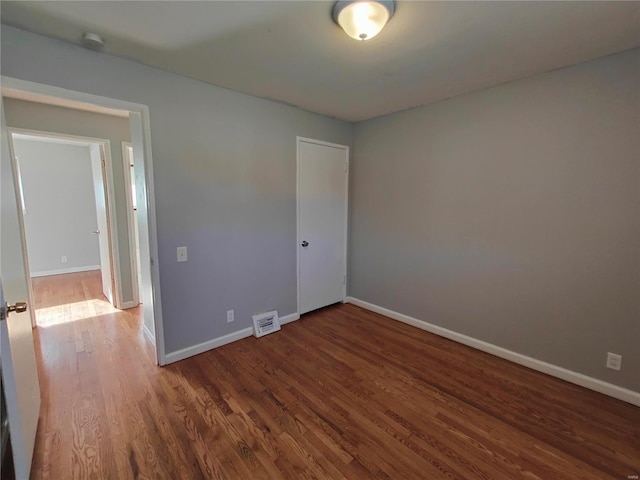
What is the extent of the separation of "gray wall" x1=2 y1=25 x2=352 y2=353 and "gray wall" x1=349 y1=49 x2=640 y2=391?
1.30m

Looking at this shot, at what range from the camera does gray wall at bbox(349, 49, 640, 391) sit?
2.02 metres

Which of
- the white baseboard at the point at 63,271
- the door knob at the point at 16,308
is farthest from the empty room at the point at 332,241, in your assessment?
the white baseboard at the point at 63,271

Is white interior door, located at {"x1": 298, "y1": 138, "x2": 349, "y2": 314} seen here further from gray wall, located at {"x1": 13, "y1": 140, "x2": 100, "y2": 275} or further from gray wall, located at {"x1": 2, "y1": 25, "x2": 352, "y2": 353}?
gray wall, located at {"x1": 13, "y1": 140, "x2": 100, "y2": 275}

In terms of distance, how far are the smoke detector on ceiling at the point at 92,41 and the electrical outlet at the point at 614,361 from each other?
4.12 m

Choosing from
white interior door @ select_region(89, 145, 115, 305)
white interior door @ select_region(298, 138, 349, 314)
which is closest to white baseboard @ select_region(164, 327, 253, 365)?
white interior door @ select_region(298, 138, 349, 314)

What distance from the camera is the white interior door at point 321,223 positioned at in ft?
11.0

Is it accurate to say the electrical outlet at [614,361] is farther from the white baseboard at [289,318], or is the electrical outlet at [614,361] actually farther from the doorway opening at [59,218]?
the doorway opening at [59,218]

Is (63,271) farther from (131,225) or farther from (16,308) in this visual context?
(16,308)

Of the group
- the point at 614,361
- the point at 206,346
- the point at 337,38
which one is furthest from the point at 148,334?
the point at 614,361

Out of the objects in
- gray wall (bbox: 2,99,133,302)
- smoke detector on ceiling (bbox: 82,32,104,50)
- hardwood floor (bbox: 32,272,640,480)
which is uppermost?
smoke detector on ceiling (bbox: 82,32,104,50)

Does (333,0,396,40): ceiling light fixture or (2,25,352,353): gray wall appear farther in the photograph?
(2,25,352,353): gray wall

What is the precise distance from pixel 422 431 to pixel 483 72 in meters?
2.63

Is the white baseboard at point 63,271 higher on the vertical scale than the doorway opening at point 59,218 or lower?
lower

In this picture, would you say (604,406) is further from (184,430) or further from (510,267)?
(184,430)
